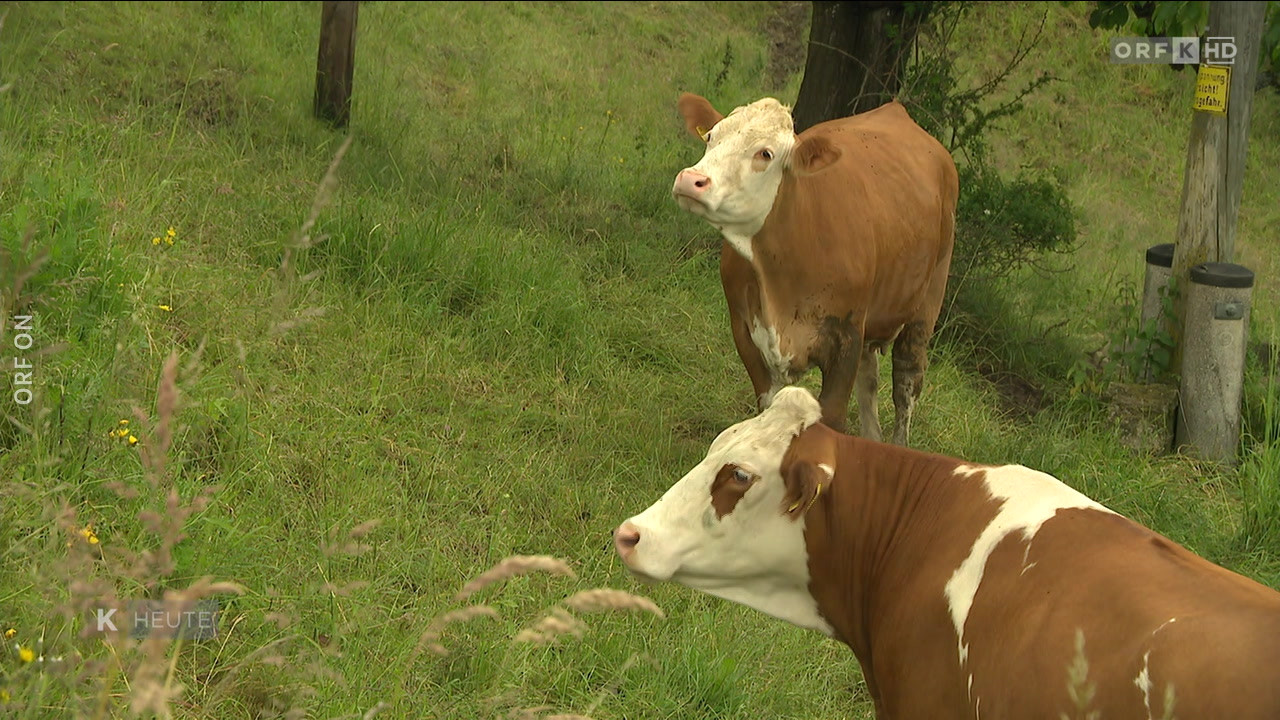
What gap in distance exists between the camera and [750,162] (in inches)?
196

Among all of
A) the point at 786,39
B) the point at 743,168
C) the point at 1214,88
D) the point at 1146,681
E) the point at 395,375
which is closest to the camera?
the point at 1146,681

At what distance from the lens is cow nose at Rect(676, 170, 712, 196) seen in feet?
15.5

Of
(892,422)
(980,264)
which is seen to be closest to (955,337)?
(980,264)

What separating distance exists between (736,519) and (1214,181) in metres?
4.68

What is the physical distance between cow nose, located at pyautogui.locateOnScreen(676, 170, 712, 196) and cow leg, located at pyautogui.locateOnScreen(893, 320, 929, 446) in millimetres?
1853

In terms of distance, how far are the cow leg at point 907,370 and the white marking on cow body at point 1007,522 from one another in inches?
125

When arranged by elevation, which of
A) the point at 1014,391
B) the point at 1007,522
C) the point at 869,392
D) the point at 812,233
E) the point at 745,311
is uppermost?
the point at 812,233

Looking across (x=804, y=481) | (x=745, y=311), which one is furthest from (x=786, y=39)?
(x=804, y=481)

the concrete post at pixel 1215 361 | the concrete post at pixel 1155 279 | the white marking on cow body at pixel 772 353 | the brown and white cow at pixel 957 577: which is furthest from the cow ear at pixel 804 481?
the concrete post at pixel 1155 279

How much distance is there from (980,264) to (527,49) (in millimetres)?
4516

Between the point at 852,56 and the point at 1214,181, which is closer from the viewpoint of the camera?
the point at 1214,181

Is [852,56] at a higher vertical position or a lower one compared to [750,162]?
Result: higher

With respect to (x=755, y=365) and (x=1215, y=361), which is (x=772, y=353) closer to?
(x=755, y=365)

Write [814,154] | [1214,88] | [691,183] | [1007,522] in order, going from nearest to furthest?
[1007,522], [691,183], [814,154], [1214,88]
